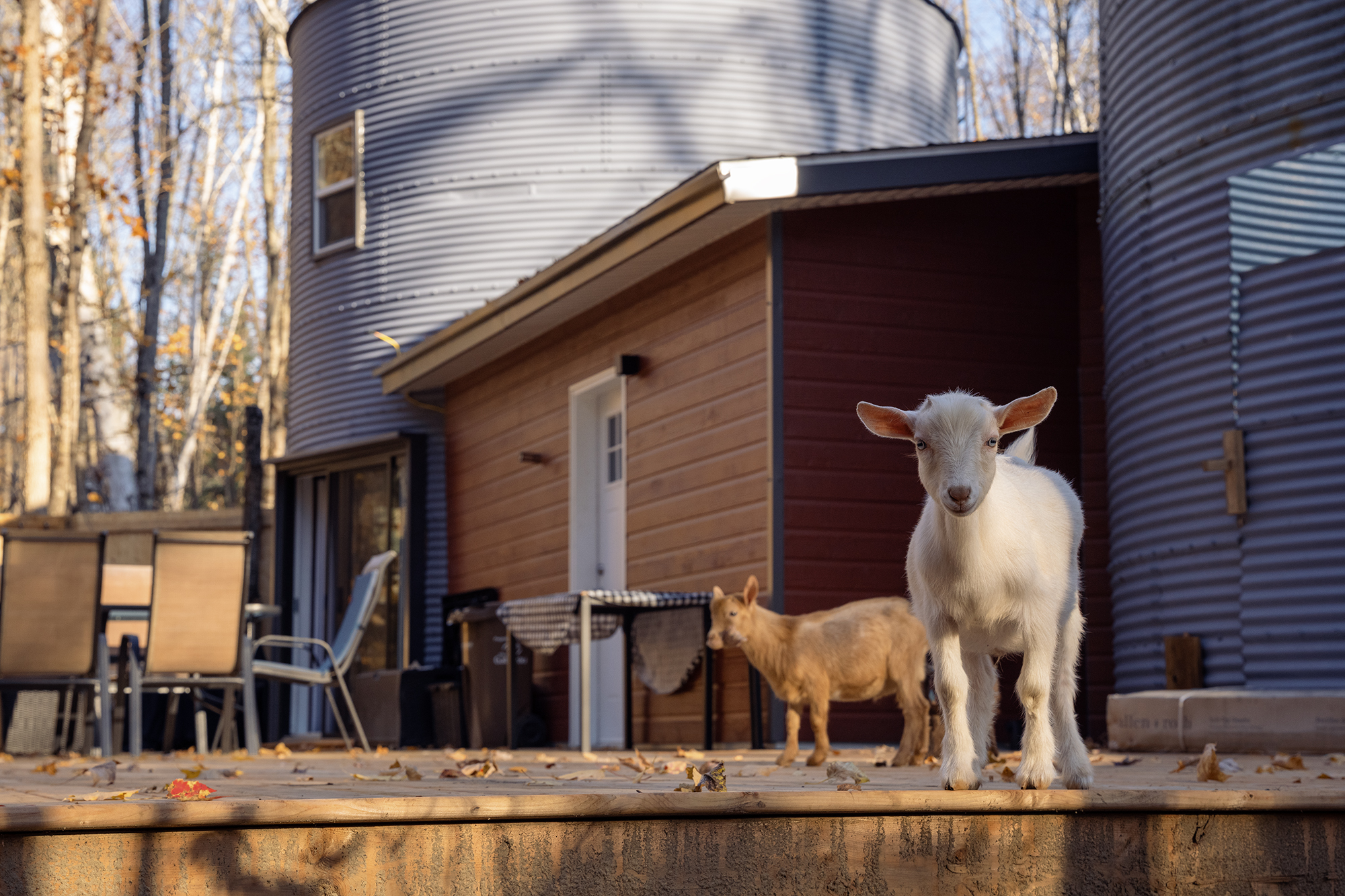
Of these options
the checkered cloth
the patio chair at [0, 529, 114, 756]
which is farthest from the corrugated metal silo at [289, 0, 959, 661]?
the patio chair at [0, 529, 114, 756]

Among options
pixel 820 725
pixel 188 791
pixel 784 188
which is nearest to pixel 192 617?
pixel 820 725

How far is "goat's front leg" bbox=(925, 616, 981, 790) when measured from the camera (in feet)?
13.1

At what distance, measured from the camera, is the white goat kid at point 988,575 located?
3928 mm

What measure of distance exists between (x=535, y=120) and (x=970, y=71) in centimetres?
1675

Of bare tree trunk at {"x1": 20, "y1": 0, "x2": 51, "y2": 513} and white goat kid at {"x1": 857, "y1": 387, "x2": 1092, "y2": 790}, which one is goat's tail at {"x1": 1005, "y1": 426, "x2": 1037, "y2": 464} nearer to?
white goat kid at {"x1": 857, "y1": 387, "x2": 1092, "y2": 790}

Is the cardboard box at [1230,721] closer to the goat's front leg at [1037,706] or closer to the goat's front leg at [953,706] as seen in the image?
the goat's front leg at [1037,706]

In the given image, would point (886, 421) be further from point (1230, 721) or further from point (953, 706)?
point (1230, 721)

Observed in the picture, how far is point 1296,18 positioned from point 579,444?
6.59 meters

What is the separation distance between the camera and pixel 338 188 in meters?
17.1

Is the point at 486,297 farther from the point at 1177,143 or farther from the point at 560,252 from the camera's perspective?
the point at 1177,143

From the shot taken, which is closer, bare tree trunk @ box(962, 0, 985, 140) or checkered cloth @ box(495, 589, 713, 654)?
checkered cloth @ box(495, 589, 713, 654)

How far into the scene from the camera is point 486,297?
15.7m

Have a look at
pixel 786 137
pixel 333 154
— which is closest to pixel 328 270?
pixel 333 154

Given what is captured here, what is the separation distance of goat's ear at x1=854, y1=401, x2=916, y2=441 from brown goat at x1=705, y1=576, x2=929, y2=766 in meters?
3.15
